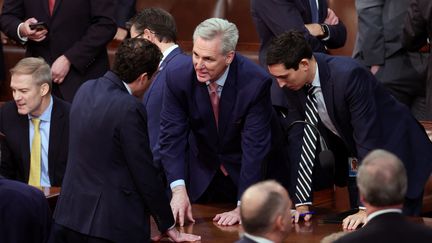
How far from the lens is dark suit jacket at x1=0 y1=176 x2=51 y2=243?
13.9 feet

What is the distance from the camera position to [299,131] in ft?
17.2

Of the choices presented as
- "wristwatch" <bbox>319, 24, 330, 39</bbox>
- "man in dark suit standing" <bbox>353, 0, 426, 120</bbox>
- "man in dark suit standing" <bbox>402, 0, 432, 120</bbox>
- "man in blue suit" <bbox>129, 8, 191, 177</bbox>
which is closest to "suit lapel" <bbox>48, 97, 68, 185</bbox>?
"man in blue suit" <bbox>129, 8, 191, 177</bbox>

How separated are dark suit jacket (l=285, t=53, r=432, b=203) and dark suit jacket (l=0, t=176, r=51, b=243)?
1383 millimetres

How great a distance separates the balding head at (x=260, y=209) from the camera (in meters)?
3.30

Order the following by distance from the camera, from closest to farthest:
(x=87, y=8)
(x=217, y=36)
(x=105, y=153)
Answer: (x=105, y=153), (x=217, y=36), (x=87, y=8)

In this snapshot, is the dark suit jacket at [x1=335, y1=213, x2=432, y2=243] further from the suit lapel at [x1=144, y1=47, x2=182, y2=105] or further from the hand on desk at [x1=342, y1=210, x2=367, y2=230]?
the suit lapel at [x1=144, y1=47, x2=182, y2=105]

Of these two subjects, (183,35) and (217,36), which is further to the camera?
(183,35)

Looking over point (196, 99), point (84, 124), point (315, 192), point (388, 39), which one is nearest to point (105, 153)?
point (84, 124)

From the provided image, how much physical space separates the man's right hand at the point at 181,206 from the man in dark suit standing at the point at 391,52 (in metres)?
2.54

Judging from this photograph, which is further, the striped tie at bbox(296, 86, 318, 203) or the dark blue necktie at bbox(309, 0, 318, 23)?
the dark blue necktie at bbox(309, 0, 318, 23)

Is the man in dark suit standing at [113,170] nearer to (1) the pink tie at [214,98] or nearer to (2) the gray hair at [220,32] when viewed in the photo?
(2) the gray hair at [220,32]

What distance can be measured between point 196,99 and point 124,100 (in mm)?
747

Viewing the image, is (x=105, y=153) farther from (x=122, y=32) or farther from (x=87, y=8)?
(x=122, y=32)

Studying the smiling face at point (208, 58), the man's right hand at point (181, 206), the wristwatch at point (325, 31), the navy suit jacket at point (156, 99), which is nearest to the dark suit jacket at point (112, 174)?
the man's right hand at point (181, 206)
